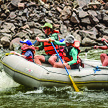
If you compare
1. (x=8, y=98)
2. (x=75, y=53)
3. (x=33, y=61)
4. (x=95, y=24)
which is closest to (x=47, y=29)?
(x=33, y=61)

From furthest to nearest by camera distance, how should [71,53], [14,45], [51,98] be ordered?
1. [14,45]
2. [71,53]
3. [51,98]

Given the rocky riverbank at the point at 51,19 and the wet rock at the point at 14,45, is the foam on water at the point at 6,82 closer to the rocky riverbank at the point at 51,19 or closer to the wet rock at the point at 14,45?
the wet rock at the point at 14,45

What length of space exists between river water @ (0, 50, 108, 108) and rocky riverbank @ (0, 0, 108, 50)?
10845mm

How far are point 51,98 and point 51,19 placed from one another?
1547cm

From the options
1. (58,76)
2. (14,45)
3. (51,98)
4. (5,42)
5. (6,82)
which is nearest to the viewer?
(51,98)

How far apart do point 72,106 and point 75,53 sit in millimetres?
1235

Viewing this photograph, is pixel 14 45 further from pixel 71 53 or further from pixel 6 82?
pixel 71 53

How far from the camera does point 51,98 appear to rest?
12.9 feet

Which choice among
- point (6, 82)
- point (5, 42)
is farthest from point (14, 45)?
point (6, 82)

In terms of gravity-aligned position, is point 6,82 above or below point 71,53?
below

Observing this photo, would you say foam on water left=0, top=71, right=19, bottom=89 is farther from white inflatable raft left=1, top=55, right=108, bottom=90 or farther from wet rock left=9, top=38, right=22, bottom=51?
wet rock left=9, top=38, right=22, bottom=51

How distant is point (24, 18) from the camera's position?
57.4 ft

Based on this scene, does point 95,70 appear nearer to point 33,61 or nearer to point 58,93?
point 58,93

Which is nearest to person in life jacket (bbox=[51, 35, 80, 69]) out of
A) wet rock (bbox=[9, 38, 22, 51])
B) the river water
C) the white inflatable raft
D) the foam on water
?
the white inflatable raft
